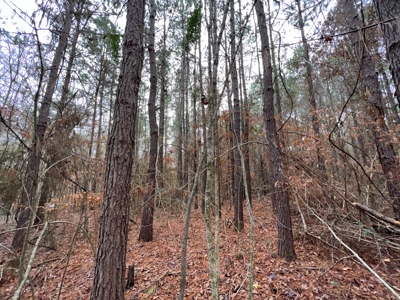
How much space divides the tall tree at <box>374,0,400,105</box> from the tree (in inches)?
105

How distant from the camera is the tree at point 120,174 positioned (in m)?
2.21

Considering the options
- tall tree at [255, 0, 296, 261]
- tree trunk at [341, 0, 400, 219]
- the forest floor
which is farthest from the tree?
tree trunk at [341, 0, 400, 219]

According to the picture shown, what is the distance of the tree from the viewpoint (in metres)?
2.21

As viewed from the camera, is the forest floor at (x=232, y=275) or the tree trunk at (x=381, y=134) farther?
the tree trunk at (x=381, y=134)

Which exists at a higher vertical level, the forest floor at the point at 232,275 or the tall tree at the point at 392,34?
the tall tree at the point at 392,34

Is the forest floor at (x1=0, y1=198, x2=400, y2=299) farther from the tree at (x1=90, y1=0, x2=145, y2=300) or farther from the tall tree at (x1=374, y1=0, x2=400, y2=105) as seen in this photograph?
the tall tree at (x1=374, y1=0, x2=400, y2=105)

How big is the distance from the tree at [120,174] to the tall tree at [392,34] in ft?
8.78

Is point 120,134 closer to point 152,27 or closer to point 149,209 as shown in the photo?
point 149,209

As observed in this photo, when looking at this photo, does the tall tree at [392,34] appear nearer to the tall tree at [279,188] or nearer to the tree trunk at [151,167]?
the tall tree at [279,188]

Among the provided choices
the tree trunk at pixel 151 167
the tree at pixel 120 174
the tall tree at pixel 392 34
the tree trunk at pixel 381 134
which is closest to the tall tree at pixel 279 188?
the tree trunk at pixel 381 134

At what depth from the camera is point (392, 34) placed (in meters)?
1.78

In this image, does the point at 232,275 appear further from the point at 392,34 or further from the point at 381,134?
the point at 381,134

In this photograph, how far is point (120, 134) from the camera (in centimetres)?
249

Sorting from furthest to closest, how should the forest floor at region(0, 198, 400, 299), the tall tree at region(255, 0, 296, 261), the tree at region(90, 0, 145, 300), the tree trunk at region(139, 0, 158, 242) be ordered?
the tree trunk at region(139, 0, 158, 242) → the tall tree at region(255, 0, 296, 261) → the forest floor at region(0, 198, 400, 299) → the tree at region(90, 0, 145, 300)
